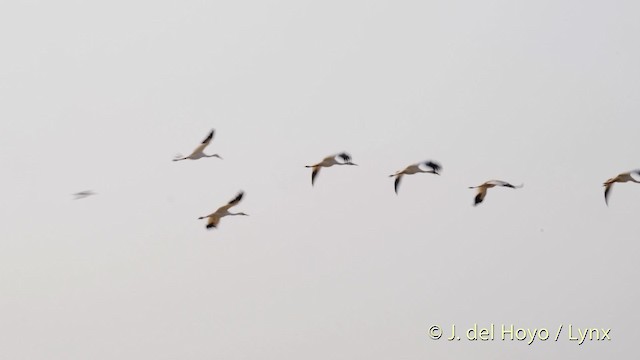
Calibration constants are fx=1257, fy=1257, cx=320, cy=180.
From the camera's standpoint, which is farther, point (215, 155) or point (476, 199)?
point (215, 155)

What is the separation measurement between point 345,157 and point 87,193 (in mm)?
9712

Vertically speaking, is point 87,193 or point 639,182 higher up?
point 639,182

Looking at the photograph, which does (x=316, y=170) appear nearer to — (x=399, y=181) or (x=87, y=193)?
(x=399, y=181)

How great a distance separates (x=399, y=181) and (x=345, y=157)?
2.42 metres

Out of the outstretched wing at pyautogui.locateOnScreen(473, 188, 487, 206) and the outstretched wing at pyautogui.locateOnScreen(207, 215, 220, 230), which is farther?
the outstretched wing at pyautogui.locateOnScreen(473, 188, 487, 206)

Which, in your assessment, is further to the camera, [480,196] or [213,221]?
→ [480,196]

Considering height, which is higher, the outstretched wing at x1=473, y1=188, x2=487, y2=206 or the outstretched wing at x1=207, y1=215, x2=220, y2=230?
the outstretched wing at x1=473, y1=188, x2=487, y2=206

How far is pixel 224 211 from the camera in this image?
150ft

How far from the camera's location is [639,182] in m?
46.6

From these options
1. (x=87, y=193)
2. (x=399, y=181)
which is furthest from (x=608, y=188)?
(x=87, y=193)

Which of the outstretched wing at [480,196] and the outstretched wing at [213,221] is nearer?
the outstretched wing at [213,221]

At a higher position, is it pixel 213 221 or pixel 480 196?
pixel 480 196

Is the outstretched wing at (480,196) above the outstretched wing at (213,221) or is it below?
above

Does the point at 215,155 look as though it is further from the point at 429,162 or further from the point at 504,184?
the point at 504,184
